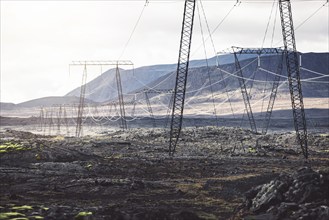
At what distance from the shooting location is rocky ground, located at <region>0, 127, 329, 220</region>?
16891mm

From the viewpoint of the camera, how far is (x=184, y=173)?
29.7 metres

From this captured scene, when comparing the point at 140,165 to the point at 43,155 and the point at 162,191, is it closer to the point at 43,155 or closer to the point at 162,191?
the point at 43,155

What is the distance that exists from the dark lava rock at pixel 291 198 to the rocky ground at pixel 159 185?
3cm

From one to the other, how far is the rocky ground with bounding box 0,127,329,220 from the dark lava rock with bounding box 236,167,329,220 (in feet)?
0.11

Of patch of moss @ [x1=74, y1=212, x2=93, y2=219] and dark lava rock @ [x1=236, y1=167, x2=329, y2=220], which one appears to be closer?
patch of moss @ [x1=74, y1=212, x2=93, y2=219]

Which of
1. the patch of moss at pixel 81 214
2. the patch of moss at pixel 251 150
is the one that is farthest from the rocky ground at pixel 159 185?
the patch of moss at pixel 251 150

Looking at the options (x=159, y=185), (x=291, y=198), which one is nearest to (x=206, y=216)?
(x=291, y=198)

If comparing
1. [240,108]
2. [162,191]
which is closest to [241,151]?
[162,191]

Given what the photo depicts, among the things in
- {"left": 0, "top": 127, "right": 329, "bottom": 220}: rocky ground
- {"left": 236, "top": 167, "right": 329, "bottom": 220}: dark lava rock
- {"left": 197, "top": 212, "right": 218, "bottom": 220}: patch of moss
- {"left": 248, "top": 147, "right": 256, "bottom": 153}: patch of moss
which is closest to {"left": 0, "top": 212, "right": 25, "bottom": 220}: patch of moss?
{"left": 0, "top": 127, "right": 329, "bottom": 220}: rocky ground

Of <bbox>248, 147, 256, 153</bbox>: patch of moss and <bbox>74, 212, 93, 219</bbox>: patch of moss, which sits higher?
<bbox>74, 212, 93, 219</bbox>: patch of moss

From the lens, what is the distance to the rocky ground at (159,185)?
16.9 meters

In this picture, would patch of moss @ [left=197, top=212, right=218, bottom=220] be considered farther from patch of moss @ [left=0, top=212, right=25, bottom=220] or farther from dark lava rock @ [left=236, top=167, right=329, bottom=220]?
patch of moss @ [left=0, top=212, right=25, bottom=220]

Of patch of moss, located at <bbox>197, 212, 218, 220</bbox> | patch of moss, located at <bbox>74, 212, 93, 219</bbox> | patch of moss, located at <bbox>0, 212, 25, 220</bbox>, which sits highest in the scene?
patch of moss, located at <bbox>0, 212, 25, 220</bbox>

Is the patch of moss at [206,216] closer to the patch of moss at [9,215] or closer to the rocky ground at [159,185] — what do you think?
Result: the rocky ground at [159,185]
